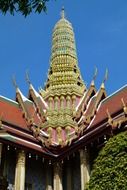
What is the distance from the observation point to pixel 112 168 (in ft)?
32.3

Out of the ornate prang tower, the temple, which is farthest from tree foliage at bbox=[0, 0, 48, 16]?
the ornate prang tower

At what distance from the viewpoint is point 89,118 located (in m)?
17.2

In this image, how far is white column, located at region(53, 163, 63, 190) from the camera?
591 inches

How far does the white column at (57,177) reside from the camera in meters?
15.0

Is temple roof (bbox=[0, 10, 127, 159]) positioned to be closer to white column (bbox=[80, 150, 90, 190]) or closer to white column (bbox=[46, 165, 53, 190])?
white column (bbox=[80, 150, 90, 190])

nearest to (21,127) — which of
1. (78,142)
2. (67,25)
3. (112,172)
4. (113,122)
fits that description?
(78,142)

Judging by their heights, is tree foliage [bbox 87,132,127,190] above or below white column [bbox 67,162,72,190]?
below

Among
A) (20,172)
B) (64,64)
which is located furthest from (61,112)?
(20,172)

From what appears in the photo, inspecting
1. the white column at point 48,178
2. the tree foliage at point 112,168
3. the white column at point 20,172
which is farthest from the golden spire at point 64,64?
the tree foliage at point 112,168

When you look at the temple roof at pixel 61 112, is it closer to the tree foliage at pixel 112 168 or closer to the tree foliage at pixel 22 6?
the tree foliage at pixel 112 168

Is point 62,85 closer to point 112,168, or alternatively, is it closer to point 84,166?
point 84,166

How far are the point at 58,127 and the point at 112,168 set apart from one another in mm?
Answer: 8603

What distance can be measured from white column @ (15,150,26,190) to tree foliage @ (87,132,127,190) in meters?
4.34

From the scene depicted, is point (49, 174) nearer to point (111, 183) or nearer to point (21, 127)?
point (21, 127)
